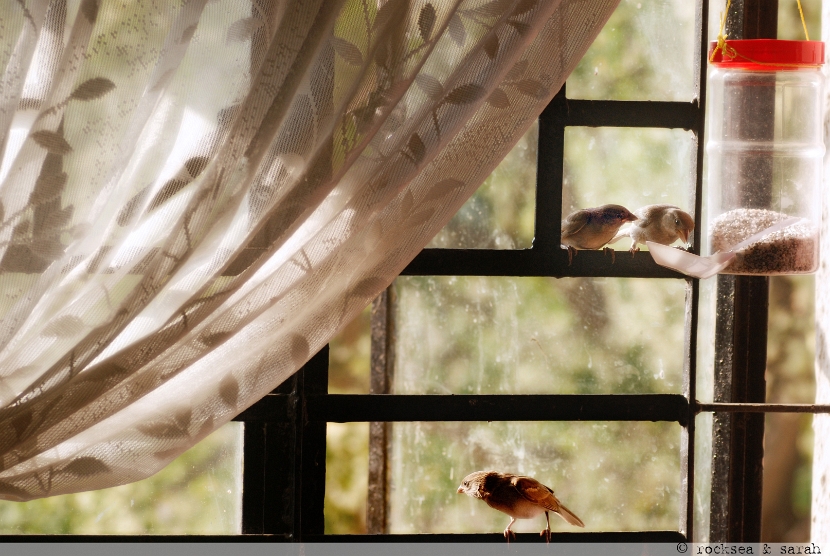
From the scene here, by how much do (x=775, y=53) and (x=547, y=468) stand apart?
2.48 ft

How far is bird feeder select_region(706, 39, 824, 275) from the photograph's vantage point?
0.99 meters

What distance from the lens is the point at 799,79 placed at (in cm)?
104

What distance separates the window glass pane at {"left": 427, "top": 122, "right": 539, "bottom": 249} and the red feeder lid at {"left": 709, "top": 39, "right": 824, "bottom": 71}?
36 cm

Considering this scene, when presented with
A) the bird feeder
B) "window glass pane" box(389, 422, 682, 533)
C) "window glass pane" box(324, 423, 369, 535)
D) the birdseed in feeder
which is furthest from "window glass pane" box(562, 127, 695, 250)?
"window glass pane" box(324, 423, 369, 535)

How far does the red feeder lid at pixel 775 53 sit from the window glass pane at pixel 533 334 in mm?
418

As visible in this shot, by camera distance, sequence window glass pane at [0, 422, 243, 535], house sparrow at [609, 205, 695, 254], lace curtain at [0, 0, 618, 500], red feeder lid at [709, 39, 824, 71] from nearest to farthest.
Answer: lace curtain at [0, 0, 618, 500] < red feeder lid at [709, 39, 824, 71] < house sparrow at [609, 205, 695, 254] < window glass pane at [0, 422, 243, 535]

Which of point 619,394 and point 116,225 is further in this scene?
point 619,394

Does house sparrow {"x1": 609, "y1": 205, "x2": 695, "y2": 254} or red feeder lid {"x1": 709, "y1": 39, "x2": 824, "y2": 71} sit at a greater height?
red feeder lid {"x1": 709, "y1": 39, "x2": 824, "y2": 71}

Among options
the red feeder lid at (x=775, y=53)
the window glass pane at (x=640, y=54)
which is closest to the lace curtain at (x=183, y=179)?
the red feeder lid at (x=775, y=53)

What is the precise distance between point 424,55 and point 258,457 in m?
0.72

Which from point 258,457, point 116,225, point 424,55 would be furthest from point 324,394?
point 424,55

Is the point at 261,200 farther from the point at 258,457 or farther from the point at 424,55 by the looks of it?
the point at 258,457

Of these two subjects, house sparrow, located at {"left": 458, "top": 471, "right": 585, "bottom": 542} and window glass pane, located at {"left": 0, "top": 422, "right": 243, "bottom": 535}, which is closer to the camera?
house sparrow, located at {"left": 458, "top": 471, "right": 585, "bottom": 542}

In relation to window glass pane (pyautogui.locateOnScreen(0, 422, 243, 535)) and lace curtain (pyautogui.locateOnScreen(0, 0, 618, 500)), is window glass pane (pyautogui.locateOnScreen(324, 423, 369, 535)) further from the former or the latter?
lace curtain (pyautogui.locateOnScreen(0, 0, 618, 500))
